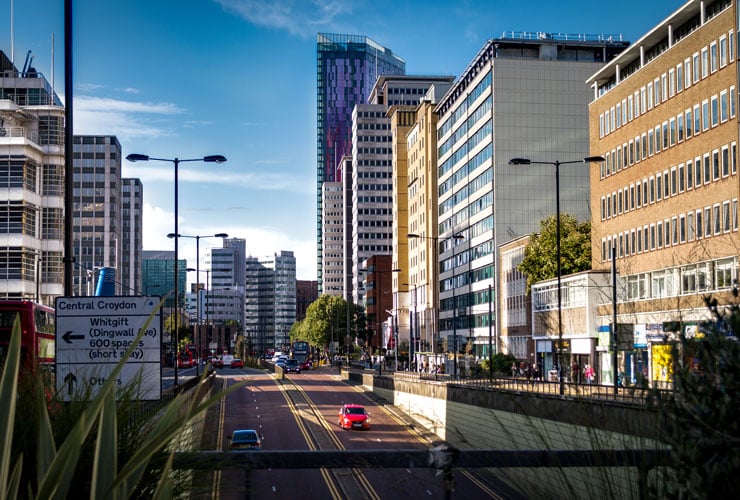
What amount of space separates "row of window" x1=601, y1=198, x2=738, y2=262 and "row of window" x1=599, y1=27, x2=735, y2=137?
24.8ft

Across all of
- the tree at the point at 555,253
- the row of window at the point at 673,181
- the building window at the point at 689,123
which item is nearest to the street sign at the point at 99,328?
the row of window at the point at 673,181

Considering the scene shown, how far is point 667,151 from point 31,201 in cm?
4130

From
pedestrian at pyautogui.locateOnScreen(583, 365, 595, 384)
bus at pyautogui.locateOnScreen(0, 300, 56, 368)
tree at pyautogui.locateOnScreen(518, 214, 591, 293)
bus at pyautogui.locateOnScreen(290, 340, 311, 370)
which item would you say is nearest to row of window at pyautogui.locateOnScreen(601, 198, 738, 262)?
pedestrian at pyautogui.locateOnScreen(583, 365, 595, 384)

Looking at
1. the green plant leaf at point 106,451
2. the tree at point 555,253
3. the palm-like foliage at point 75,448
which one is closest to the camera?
the palm-like foliage at point 75,448

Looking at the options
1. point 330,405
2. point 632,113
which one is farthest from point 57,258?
point 632,113

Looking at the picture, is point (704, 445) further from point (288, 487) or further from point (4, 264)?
point (4, 264)

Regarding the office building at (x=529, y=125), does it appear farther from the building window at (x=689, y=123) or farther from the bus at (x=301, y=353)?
the bus at (x=301, y=353)

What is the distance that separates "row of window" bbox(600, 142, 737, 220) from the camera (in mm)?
50747

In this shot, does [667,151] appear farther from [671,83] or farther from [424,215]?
[424,215]

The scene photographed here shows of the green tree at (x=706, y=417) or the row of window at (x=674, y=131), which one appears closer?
the green tree at (x=706, y=417)

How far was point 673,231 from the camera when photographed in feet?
186

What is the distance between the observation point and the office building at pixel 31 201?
60.9 meters

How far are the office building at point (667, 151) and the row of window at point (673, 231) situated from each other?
7cm

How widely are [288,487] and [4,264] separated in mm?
28222
